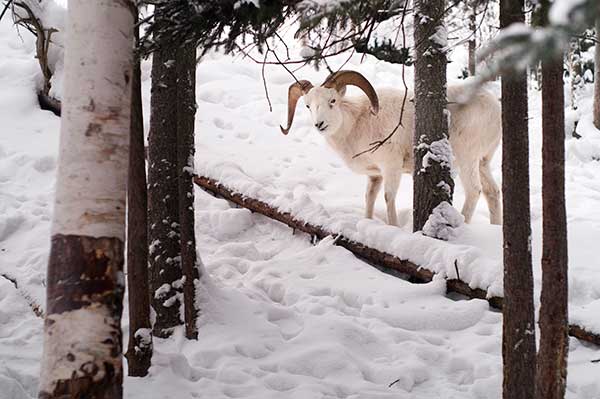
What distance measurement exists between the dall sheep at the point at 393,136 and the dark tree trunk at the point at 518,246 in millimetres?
4332

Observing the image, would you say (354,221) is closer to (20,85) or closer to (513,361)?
(513,361)

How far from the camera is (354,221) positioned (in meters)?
7.34

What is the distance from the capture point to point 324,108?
8.05 meters

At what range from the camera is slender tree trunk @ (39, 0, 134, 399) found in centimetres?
220

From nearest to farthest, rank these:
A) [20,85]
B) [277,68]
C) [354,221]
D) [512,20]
Answer: 1. [512,20]
2. [354,221]
3. [20,85]
4. [277,68]

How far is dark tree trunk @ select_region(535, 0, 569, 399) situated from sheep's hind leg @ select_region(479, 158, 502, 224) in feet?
16.2

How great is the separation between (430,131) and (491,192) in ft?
6.41

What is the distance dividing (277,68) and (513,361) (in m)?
12.8

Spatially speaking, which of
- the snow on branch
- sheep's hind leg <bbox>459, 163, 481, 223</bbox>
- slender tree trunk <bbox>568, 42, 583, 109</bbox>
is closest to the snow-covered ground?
sheep's hind leg <bbox>459, 163, 481, 223</bbox>

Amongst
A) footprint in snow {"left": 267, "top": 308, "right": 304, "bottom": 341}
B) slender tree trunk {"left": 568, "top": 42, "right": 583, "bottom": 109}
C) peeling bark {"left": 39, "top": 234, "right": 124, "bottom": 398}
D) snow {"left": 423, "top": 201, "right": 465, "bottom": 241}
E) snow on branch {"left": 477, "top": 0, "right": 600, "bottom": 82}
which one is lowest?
footprint in snow {"left": 267, "top": 308, "right": 304, "bottom": 341}

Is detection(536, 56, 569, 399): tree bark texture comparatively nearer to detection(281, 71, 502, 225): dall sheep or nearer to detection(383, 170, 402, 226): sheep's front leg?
detection(281, 71, 502, 225): dall sheep

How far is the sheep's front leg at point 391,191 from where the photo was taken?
8.02 m

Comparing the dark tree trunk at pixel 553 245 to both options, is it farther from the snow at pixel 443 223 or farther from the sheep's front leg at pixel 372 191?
the sheep's front leg at pixel 372 191

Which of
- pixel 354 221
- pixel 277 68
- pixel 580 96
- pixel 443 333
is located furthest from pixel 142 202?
pixel 580 96
